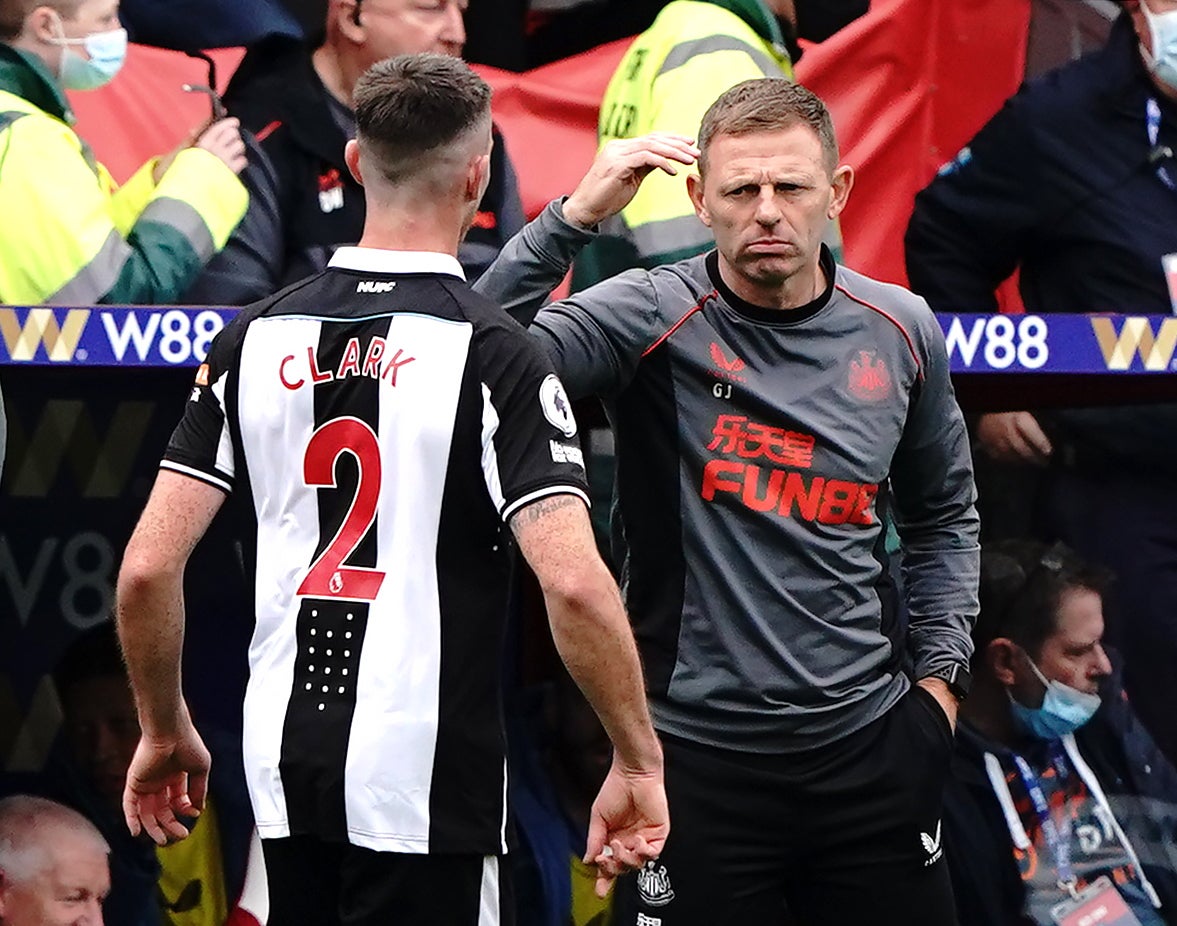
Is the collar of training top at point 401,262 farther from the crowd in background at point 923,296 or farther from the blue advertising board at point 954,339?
the crowd in background at point 923,296

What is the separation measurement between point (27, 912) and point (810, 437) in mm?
2009

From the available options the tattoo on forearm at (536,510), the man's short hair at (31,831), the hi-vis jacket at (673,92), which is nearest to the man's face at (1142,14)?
the hi-vis jacket at (673,92)

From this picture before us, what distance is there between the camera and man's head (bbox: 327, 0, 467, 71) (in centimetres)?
411

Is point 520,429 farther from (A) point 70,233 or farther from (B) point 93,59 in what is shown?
(B) point 93,59

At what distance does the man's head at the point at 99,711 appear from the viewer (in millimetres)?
4141

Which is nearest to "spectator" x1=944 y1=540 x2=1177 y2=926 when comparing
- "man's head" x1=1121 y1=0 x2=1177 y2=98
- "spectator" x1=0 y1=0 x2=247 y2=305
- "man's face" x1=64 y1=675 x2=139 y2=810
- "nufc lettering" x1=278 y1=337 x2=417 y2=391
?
"man's head" x1=1121 y1=0 x2=1177 y2=98

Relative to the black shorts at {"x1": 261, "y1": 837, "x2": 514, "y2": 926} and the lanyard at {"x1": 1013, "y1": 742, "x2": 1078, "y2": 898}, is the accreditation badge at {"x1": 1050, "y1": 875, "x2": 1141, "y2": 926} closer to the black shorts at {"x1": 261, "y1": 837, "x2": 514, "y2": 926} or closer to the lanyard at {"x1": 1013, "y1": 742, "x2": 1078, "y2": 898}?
the lanyard at {"x1": 1013, "y1": 742, "x2": 1078, "y2": 898}

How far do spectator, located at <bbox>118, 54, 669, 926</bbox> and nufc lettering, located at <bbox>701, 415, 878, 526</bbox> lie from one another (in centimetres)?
47

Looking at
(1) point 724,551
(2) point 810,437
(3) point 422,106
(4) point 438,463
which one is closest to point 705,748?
(1) point 724,551

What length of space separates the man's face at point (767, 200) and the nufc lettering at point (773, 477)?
0.75 feet

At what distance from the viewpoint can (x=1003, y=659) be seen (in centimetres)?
440

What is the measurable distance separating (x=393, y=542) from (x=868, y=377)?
2.92 ft

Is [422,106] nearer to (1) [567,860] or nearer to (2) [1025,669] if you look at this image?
(1) [567,860]

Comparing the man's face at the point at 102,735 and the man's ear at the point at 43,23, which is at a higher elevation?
the man's ear at the point at 43,23
